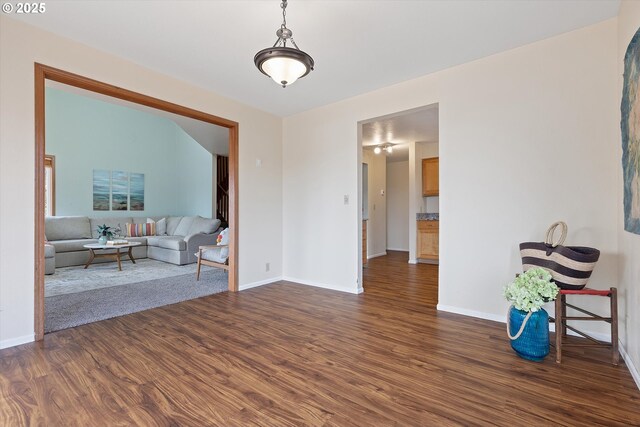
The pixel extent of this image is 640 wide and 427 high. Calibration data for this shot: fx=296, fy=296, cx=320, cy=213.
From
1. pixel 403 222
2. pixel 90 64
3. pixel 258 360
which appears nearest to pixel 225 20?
pixel 90 64

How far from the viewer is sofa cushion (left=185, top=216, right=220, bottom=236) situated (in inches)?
249

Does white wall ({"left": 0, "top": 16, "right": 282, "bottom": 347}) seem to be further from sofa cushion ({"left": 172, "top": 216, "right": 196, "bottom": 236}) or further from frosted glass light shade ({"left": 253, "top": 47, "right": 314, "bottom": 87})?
sofa cushion ({"left": 172, "top": 216, "right": 196, "bottom": 236})

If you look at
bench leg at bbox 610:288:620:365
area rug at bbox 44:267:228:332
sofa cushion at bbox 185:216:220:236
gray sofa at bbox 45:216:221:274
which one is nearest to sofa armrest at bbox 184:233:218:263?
gray sofa at bbox 45:216:221:274

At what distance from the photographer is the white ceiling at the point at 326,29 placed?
7.05ft

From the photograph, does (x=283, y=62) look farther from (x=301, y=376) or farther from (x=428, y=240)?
(x=428, y=240)

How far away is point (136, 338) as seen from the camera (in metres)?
2.45

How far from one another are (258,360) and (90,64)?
2.97m

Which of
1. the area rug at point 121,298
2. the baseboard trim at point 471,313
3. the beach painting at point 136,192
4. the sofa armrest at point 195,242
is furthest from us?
the beach painting at point 136,192

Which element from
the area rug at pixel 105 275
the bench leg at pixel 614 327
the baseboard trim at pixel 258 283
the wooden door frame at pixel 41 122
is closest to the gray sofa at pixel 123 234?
the area rug at pixel 105 275

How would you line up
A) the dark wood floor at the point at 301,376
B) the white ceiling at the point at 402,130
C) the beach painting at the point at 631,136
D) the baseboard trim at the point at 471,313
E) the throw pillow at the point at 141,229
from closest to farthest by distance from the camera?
the dark wood floor at the point at 301,376 < the beach painting at the point at 631,136 < the baseboard trim at the point at 471,313 < the white ceiling at the point at 402,130 < the throw pillow at the point at 141,229

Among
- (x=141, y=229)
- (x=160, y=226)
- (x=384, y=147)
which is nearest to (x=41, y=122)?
(x=141, y=229)

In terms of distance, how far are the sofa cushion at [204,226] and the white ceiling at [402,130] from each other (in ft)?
11.8

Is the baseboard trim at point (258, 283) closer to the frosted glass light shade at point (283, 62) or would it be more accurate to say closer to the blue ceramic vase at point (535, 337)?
the frosted glass light shade at point (283, 62)

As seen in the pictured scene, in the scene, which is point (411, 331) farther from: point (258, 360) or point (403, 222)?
point (403, 222)
